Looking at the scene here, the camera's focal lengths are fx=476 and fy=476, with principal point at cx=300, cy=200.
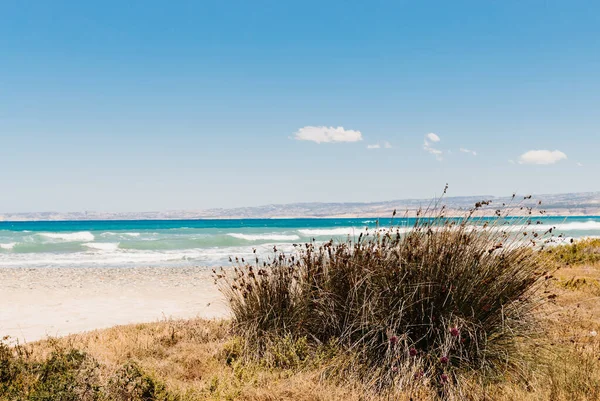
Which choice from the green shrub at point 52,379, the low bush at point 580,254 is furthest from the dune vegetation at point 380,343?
the low bush at point 580,254

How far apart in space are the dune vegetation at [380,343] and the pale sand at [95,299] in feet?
4.50

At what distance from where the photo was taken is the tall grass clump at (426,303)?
4.42 meters

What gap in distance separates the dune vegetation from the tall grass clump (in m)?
0.01

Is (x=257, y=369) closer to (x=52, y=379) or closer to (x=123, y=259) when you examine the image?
(x=52, y=379)

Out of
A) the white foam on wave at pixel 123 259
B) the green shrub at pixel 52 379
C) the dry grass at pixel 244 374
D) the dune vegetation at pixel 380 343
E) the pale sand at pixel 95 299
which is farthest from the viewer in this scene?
the white foam on wave at pixel 123 259

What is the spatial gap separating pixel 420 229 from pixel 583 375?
1.95 meters

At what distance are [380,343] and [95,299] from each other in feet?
35.3

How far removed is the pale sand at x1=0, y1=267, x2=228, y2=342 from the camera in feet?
32.2

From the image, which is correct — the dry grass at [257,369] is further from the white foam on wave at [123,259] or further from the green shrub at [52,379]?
the white foam on wave at [123,259]

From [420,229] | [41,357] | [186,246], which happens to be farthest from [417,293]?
[186,246]

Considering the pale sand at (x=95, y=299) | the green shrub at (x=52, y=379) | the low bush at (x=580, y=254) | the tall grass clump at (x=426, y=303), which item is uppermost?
the tall grass clump at (x=426, y=303)

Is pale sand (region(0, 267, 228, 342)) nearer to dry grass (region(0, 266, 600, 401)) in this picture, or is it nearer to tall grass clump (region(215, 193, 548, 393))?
dry grass (region(0, 266, 600, 401))

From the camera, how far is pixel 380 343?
183 inches

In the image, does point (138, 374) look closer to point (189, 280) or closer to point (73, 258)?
point (189, 280)
